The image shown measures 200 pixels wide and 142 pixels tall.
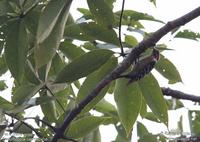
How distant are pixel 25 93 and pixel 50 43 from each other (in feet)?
0.58

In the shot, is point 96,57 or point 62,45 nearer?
point 96,57

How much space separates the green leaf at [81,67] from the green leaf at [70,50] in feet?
0.64

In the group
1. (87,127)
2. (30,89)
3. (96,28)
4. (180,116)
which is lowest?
(180,116)

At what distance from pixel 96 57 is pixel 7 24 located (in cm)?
21

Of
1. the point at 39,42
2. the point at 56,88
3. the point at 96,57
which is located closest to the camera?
the point at 39,42

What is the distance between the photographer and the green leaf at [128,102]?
1000mm

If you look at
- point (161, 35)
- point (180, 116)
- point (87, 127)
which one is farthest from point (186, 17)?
point (180, 116)

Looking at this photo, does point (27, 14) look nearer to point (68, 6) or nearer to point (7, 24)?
point (7, 24)

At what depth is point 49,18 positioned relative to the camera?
823 millimetres

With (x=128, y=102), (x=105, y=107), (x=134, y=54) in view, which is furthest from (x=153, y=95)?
(x=105, y=107)

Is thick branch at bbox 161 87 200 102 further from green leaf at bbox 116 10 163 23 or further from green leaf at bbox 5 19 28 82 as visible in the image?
green leaf at bbox 5 19 28 82

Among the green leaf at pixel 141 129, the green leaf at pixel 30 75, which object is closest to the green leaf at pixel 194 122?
the green leaf at pixel 141 129

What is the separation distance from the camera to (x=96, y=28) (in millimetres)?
1035

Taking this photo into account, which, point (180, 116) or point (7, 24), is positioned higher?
point (7, 24)
